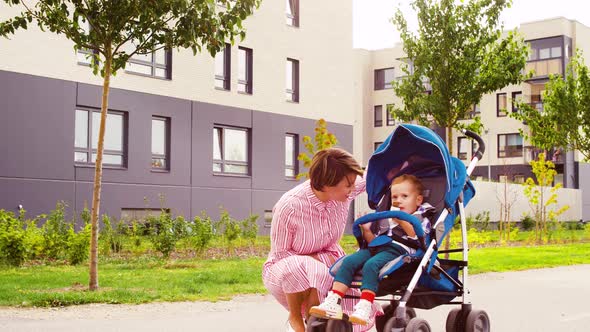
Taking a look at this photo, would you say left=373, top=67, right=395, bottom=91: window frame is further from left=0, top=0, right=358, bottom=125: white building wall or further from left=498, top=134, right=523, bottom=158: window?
left=0, top=0, right=358, bottom=125: white building wall

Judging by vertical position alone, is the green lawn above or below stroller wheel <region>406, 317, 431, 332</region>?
below

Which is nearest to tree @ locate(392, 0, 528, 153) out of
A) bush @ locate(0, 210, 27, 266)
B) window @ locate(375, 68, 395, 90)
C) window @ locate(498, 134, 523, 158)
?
bush @ locate(0, 210, 27, 266)

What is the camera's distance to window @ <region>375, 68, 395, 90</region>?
186ft

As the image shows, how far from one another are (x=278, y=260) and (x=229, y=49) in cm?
2354

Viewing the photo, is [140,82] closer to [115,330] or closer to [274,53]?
[274,53]

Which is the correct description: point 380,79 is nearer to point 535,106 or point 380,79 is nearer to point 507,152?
point 507,152

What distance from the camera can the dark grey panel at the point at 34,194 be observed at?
72.1 ft

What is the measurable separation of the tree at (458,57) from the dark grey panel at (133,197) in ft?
30.2

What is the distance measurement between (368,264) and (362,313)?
33 centimetres

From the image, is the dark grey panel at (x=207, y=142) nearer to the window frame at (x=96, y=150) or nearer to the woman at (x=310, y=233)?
the window frame at (x=96, y=150)

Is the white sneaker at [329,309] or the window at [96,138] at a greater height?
the window at [96,138]

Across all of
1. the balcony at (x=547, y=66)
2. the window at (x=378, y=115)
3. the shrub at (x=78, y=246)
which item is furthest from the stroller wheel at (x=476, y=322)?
the window at (x=378, y=115)

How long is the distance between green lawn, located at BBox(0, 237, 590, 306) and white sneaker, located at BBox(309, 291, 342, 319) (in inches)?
193

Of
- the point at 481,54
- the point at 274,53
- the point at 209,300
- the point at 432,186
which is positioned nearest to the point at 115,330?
the point at 209,300
